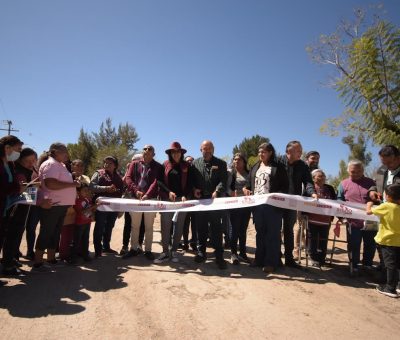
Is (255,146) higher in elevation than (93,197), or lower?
higher

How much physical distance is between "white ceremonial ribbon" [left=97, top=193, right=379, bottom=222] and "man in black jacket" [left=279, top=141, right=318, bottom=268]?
0.31 meters

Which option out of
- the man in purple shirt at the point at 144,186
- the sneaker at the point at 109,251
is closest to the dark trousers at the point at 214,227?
the man in purple shirt at the point at 144,186

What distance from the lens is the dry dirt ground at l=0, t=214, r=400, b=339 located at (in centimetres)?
291

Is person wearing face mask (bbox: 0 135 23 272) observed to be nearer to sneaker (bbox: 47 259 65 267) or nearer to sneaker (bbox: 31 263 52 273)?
sneaker (bbox: 31 263 52 273)

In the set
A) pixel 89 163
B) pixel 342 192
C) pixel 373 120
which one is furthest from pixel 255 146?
pixel 342 192

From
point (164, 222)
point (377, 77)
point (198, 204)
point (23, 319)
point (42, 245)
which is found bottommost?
point (23, 319)

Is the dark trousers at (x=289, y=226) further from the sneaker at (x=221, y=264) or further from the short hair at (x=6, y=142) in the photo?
the short hair at (x=6, y=142)

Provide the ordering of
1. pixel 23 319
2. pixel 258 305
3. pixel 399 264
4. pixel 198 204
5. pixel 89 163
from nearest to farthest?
pixel 23 319 < pixel 258 305 < pixel 399 264 < pixel 198 204 < pixel 89 163

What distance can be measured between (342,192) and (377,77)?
711cm

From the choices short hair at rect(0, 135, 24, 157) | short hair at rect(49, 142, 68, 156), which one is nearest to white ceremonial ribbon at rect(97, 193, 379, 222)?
short hair at rect(49, 142, 68, 156)

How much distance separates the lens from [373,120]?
10617mm

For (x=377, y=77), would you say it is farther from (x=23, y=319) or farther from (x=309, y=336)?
(x=23, y=319)

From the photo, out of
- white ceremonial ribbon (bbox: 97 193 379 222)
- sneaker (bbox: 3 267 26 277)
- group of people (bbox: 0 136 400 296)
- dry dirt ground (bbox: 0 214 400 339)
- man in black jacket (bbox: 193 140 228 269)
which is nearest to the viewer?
dry dirt ground (bbox: 0 214 400 339)

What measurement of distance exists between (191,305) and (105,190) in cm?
318
